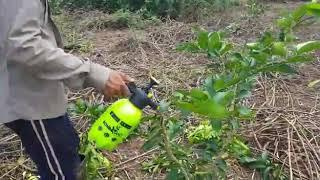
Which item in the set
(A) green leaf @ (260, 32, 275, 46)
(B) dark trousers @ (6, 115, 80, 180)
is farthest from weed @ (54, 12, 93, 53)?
(A) green leaf @ (260, 32, 275, 46)

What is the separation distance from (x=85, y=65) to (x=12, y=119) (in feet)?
1.19

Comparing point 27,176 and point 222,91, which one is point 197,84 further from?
point 222,91

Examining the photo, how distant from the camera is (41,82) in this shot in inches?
76.0

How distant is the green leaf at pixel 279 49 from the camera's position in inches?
62.5

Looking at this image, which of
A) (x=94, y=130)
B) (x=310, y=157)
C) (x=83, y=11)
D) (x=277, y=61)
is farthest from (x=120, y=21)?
(x=277, y=61)

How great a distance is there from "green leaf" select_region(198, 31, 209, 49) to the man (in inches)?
14.2

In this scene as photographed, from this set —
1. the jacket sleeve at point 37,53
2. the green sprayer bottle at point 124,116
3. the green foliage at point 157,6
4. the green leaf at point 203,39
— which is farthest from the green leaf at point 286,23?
the green foliage at point 157,6

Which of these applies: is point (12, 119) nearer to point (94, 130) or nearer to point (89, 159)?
point (94, 130)

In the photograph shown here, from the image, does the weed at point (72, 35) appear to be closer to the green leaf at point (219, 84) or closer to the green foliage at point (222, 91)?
the green foliage at point (222, 91)

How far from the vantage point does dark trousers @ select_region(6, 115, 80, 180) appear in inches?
78.2

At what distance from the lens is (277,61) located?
1609mm

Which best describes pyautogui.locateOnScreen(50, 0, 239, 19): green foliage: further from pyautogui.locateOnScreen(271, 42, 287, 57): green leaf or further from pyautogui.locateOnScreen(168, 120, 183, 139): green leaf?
pyautogui.locateOnScreen(271, 42, 287, 57): green leaf

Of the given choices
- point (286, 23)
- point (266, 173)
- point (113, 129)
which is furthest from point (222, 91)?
point (266, 173)

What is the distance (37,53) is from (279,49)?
0.83 m
